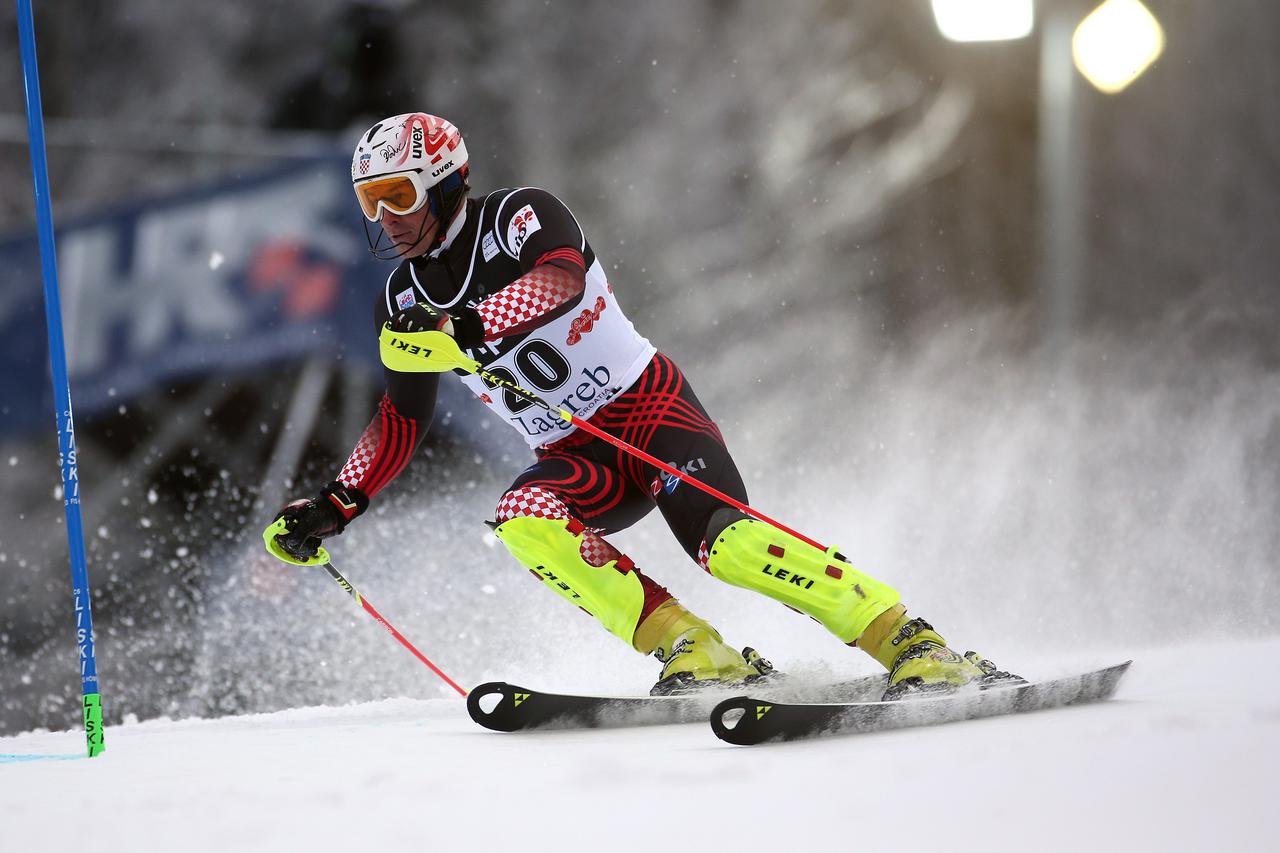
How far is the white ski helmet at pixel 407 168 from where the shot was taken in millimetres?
2846

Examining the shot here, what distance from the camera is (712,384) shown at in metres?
6.45

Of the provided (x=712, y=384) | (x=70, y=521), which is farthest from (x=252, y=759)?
(x=712, y=384)

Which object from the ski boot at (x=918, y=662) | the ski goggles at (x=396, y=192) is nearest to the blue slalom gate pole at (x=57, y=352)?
the ski goggles at (x=396, y=192)

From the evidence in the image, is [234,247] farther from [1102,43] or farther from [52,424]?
[1102,43]

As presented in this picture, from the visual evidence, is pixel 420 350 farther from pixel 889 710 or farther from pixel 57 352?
pixel 889 710

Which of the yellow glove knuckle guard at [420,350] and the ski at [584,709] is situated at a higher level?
the yellow glove knuckle guard at [420,350]

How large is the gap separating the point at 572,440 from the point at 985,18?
448cm

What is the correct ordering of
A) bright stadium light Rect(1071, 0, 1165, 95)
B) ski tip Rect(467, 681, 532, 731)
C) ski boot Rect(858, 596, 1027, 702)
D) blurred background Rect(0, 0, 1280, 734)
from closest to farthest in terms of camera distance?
ski boot Rect(858, 596, 1027, 702)
ski tip Rect(467, 681, 532, 731)
blurred background Rect(0, 0, 1280, 734)
bright stadium light Rect(1071, 0, 1165, 95)

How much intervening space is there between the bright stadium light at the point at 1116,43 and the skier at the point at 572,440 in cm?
437

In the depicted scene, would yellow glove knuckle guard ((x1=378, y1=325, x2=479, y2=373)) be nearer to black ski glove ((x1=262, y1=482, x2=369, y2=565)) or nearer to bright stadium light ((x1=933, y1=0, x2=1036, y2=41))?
black ski glove ((x1=262, y1=482, x2=369, y2=565))

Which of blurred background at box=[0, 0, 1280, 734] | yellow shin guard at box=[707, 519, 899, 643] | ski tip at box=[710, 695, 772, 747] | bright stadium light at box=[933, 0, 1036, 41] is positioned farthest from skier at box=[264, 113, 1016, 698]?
bright stadium light at box=[933, 0, 1036, 41]

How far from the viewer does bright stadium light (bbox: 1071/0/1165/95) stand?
20.7 ft

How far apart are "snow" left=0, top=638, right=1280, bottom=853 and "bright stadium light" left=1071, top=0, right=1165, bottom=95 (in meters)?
4.69

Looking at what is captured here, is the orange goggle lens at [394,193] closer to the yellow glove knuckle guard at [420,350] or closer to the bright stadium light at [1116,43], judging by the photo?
the yellow glove knuckle guard at [420,350]
